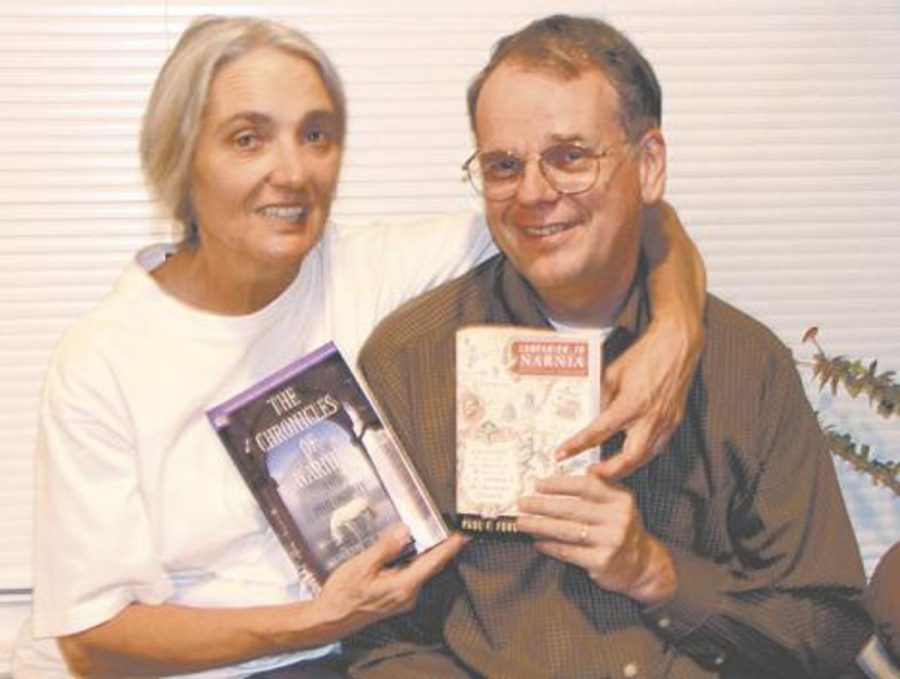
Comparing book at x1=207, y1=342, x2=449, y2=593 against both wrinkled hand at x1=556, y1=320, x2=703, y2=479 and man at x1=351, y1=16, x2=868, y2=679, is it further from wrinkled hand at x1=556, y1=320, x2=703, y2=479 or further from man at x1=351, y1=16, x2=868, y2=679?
wrinkled hand at x1=556, y1=320, x2=703, y2=479

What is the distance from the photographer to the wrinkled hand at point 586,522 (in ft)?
5.56

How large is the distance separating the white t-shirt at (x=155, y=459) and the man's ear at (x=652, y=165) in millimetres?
438

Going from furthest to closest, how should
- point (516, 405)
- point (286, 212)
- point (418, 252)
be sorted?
point (418, 252) → point (286, 212) → point (516, 405)

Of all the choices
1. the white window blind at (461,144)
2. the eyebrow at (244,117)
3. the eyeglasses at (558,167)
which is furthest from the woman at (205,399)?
the white window blind at (461,144)

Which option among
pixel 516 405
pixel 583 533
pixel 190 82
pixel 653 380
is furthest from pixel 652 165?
pixel 190 82

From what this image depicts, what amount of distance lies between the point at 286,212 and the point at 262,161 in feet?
0.25

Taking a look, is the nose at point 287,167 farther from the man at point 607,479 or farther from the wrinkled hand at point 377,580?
the wrinkled hand at point 377,580

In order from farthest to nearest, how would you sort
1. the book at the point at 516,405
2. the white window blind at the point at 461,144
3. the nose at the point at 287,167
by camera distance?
the white window blind at the point at 461,144 < the nose at the point at 287,167 < the book at the point at 516,405

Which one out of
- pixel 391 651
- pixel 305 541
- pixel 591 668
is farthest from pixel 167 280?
pixel 591 668

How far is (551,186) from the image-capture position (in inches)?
69.1

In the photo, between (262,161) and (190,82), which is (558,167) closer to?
(262,161)

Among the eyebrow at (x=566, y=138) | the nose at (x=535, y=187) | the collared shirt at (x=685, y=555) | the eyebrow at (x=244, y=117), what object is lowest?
the collared shirt at (x=685, y=555)

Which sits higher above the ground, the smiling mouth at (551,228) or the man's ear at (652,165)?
the man's ear at (652,165)

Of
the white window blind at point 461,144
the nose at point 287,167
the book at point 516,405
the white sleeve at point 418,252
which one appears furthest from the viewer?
the white window blind at point 461,144
